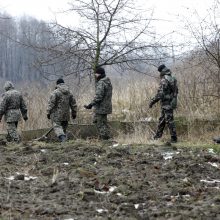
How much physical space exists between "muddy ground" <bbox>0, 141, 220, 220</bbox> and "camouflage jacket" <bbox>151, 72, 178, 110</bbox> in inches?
88.7

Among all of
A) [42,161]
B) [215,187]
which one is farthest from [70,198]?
[42,161]

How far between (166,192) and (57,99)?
6.42 m

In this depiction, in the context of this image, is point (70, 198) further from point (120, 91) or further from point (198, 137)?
point (120, 91)

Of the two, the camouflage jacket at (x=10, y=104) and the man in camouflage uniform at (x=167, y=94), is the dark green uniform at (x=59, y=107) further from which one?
the man in camouflage uniform at (x=167, y=94)

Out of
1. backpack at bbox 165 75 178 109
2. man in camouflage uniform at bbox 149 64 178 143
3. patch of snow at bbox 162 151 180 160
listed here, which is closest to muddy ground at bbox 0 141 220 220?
patch of snow at bbox 162 151 180 160

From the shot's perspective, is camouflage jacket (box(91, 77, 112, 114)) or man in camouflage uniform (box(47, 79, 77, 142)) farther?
man in camouflage uniform (box(47, 79, 77, 142))

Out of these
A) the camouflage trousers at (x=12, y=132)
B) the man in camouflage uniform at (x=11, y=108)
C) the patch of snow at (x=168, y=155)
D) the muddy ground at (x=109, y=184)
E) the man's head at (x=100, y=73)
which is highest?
the man's head at (x=100, y=73)

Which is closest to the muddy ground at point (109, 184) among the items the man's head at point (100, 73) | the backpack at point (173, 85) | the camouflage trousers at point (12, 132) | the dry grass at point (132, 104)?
the backpack at point (173, 85)

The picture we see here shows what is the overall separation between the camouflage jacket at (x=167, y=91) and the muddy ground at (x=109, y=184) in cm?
225

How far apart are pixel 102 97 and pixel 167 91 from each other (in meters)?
1.50

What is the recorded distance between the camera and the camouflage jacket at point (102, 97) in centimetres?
1149

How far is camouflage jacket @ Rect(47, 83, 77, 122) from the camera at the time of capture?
38.5 feet

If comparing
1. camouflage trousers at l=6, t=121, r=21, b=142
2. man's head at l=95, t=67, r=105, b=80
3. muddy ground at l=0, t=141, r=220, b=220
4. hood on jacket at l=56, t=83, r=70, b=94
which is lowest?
muddy ground at l=0, t=141, r=220, b=220

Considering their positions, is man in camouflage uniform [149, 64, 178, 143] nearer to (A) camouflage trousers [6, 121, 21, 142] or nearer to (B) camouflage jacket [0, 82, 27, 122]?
(B) camouflage jacket [0, 82, 27, 122]
